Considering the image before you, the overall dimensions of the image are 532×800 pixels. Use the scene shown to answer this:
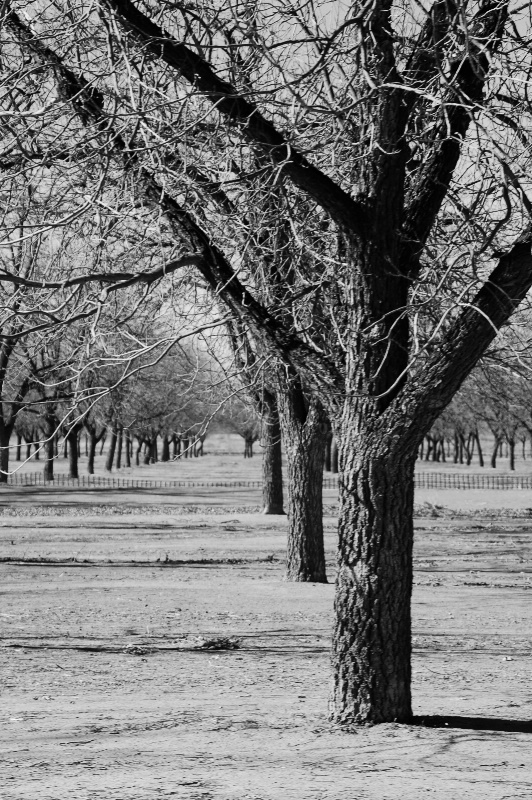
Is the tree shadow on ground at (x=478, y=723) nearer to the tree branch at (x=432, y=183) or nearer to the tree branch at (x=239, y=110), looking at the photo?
the tree branch at (x=432, y=183)

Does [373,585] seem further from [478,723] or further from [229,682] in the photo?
[229,682]

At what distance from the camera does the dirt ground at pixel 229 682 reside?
5.76 m

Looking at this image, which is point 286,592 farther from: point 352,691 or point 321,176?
point 321,176

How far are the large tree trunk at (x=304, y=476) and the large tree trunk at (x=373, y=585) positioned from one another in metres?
8.31

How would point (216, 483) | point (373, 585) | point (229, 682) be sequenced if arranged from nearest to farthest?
point (373, 585), point (229, 682), point (216, 483)

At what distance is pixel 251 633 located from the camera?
1166 centimetres

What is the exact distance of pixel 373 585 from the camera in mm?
6828

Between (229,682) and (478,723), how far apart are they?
8.09 ft

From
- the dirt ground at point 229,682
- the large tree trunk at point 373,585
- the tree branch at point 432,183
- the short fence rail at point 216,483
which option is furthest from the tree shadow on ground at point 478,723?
the short fence rail at point 216,483

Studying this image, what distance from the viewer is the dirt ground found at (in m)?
5.76

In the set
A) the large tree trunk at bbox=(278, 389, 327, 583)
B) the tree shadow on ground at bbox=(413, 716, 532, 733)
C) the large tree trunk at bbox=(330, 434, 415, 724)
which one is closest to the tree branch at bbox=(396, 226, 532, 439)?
the large tree trunk at bbox=(330, 434, 415, 724)

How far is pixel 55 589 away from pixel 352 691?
9.01 m

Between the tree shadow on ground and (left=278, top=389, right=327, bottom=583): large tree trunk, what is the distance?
26.4 feet

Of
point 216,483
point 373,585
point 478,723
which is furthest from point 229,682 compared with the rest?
point 216,483
